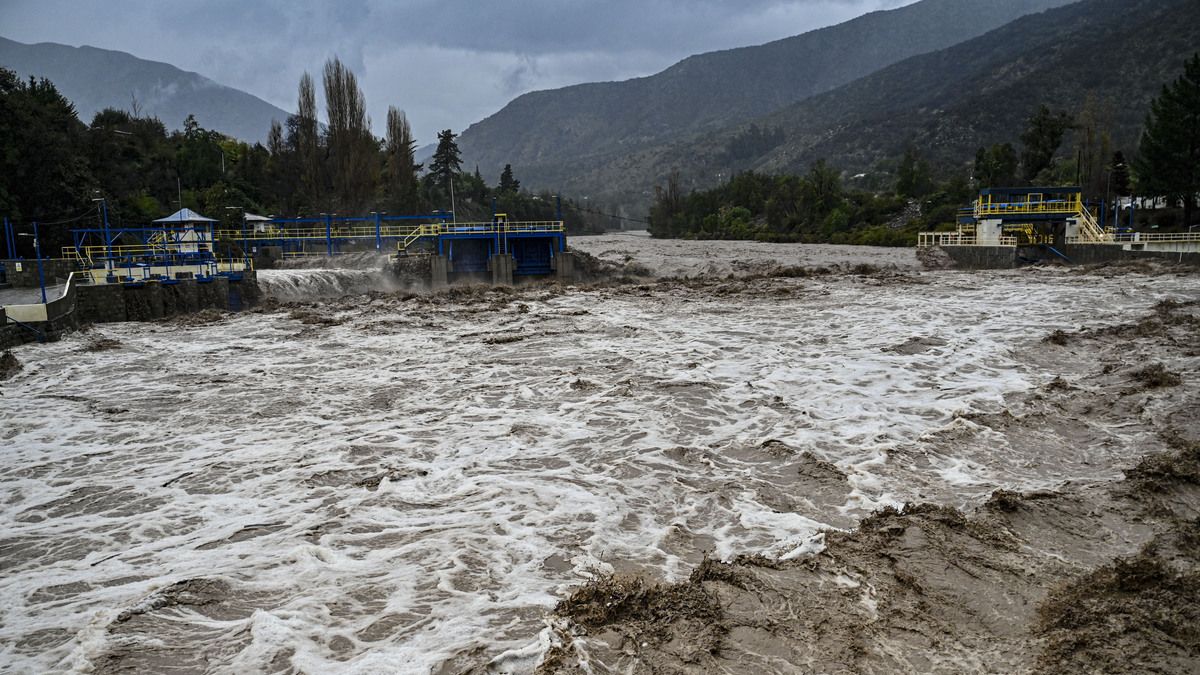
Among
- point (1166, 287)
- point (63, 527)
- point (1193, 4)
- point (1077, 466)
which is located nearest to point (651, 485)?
point (1077, 466)

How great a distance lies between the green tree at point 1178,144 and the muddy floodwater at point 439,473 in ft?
115

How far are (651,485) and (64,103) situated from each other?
189 ft

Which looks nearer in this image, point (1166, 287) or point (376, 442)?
point (376, 442)

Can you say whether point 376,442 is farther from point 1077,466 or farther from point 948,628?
point 1077,466

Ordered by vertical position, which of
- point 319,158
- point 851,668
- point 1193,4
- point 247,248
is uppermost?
point 1193,4

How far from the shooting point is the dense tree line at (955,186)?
146ft

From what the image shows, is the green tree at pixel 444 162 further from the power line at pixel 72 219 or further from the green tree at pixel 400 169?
the power line at pixel 72 219

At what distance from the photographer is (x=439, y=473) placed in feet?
28.5

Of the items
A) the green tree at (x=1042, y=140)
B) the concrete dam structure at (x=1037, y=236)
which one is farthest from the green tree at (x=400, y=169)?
the green tree at (x=1042, y=140)

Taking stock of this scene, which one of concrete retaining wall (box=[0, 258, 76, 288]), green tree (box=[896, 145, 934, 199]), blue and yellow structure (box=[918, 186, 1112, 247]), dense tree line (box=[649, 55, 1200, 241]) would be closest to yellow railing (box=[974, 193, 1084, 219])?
blue and yellow structure (box=[918, 186, 1112, 247])

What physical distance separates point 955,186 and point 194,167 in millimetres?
67921

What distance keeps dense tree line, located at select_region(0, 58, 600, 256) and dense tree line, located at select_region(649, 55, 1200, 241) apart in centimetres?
3413

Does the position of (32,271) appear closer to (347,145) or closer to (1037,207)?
(347,145)

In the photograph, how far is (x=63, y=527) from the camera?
741 centimetres
